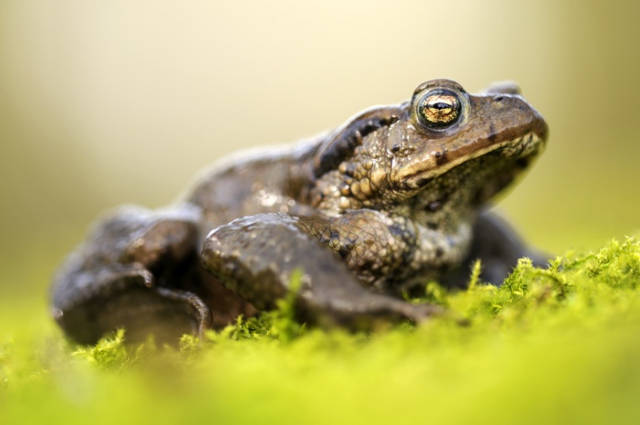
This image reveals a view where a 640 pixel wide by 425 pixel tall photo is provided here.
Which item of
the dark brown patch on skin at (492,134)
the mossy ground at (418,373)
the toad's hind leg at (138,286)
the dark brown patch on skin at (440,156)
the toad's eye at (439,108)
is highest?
the toad's eye at (439,108)

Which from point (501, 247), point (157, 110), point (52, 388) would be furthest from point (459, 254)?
point (157, 110)

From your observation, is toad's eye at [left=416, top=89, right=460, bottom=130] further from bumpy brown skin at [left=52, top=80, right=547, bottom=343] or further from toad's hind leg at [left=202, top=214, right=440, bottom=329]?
toad's hind leg at [left=202, top=214, right=440, bottom=329]

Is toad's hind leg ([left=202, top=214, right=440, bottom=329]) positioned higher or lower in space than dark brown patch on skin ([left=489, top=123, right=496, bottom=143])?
lower

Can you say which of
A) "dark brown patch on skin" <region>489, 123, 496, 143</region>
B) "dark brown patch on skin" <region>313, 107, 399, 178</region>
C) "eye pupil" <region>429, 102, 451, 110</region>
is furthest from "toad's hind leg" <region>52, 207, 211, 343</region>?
"dark brown patch on skin" <region>489, 123, 496, 143</region>

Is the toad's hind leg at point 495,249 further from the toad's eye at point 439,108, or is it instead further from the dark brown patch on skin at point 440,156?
the toad's eye at point 439,108

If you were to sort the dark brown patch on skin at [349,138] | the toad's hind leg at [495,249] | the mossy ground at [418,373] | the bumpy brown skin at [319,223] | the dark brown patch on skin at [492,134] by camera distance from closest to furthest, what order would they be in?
the mossy ground at [418,373] → the bumpy brown skin at [319,223] → the dark brown patch on skin at [492,134] → the dark brown patch on skin at [349,138] → the toad's hind leg at [495,249]

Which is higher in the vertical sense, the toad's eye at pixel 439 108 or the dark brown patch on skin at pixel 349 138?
the toad's eye at pixel 439 108

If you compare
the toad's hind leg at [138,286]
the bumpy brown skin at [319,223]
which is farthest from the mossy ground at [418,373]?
the toad's hind leg at [138,286]

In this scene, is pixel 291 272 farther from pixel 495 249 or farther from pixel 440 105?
pixel 495 249

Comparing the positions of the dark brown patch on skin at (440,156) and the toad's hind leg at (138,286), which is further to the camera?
the toad's hind leg at (138,286)
